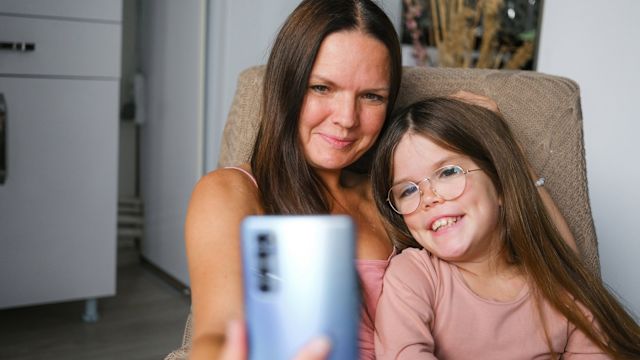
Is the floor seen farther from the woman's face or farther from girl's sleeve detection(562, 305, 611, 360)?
girl's sleeve detection(562, 305, 611, 360)

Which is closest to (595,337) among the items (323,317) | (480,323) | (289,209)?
(480,323)

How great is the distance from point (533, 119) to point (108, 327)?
5.21 feet

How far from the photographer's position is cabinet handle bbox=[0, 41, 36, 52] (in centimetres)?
199

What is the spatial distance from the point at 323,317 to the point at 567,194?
0.98m

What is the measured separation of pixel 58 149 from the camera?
214 centimetres

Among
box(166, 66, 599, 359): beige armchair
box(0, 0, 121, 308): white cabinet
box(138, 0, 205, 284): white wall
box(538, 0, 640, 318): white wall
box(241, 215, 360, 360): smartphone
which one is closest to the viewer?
box(241, 215, 360, 360): smartphone

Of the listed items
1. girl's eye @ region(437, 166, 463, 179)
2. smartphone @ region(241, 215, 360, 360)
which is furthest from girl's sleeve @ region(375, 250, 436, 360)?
smartphone @ region(241, 215, 360, 360)

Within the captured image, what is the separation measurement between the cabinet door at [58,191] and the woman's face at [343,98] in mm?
1262

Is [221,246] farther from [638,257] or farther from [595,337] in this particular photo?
[638,257]

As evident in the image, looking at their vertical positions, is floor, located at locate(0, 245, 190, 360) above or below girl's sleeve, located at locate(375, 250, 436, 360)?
below

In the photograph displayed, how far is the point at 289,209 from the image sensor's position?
1.06 m

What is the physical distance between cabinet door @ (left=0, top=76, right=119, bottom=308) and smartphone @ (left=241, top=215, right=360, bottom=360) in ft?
5.96

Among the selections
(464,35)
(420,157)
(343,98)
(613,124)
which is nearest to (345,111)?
(343,98)

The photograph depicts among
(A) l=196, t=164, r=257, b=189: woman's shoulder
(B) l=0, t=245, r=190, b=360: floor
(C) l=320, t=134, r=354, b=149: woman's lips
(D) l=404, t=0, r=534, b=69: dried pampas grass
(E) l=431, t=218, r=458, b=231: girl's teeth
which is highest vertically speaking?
(D) l=404, t=0, r=534, b=69: dried pampas grass
